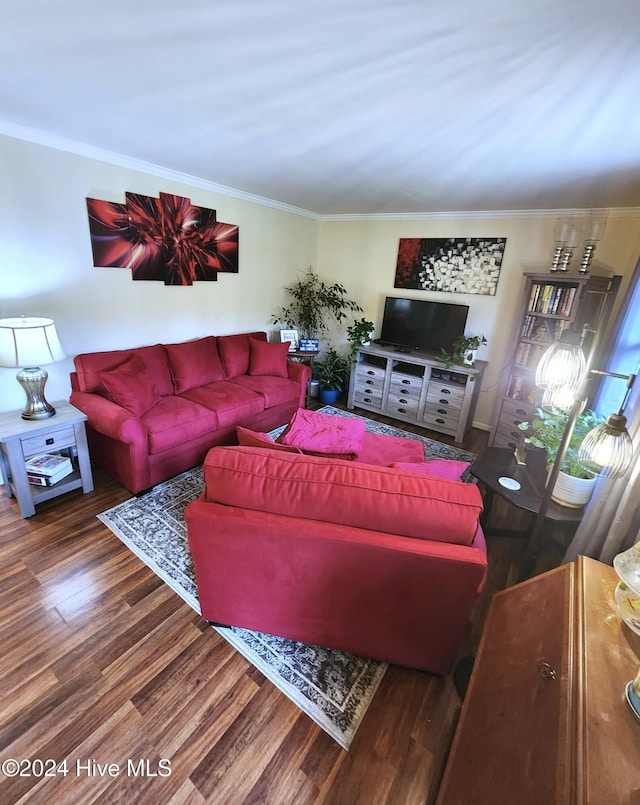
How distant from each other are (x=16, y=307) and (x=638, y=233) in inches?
188

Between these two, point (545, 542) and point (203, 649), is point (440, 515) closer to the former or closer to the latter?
point (203, 649)

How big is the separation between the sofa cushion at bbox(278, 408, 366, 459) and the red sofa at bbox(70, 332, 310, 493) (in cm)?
73

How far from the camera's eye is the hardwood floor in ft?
3.80

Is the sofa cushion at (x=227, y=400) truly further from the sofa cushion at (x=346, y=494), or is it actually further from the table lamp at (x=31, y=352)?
the sofa cushion at (x=346, y=494)

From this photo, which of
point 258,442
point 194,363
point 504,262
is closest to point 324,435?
point 258,442

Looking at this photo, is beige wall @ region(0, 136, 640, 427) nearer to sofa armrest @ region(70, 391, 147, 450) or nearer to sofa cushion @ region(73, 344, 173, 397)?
sofa cushion @ region(73, 344, 173, 397)

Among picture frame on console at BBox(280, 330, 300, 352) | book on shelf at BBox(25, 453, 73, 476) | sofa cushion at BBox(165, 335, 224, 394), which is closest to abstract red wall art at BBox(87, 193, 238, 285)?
sofa cushion at BBox(165, 335, 224, 394)

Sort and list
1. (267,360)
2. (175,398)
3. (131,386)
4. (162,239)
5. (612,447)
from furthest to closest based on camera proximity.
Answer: (267,360) < (162,239) < (175,398) < (131,386) < (612,447)

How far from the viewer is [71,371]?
9.07ft

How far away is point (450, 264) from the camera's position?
378cm

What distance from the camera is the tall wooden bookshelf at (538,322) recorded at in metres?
2.88

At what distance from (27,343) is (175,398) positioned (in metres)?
1.06

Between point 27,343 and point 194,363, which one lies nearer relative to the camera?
point 27,343

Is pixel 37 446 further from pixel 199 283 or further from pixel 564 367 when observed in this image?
pixel 564 367
